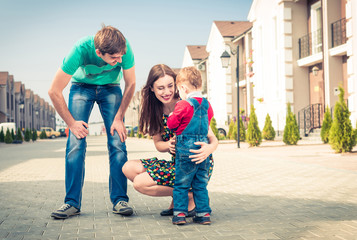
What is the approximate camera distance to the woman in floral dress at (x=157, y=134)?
395 cm

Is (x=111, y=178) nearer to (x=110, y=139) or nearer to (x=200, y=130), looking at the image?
(x=110, y=139)

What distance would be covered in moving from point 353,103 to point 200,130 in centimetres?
1429

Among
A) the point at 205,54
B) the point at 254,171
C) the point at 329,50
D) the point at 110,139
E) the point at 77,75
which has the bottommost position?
the point at 254,171

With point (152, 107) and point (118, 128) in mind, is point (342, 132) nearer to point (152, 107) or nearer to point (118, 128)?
point (152, 107)

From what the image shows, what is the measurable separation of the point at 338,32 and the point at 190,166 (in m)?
17.8

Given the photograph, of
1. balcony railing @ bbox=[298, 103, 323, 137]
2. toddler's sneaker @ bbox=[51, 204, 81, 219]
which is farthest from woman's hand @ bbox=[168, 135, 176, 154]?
balcony railing @ bbox=[298, 103, 323, 137]

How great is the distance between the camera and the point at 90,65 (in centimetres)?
422

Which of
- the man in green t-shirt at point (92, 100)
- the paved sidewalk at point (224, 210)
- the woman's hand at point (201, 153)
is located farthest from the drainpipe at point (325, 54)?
the woman's hand at point (201, 153)

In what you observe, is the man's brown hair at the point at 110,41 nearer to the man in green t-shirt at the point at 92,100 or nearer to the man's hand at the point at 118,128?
the man in green t-shirt at the point at 92,100

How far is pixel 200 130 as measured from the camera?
374 cm

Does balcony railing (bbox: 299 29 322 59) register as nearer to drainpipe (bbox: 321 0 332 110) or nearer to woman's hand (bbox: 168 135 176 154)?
drainpipe (bbox: 321 0 332 110)

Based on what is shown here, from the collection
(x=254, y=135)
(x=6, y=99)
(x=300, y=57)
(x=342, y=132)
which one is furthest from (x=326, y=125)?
(x=6, y=99)

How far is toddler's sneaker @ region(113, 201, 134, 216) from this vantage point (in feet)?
13.6

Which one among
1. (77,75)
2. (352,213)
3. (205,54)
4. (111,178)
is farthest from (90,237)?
(205,54)
